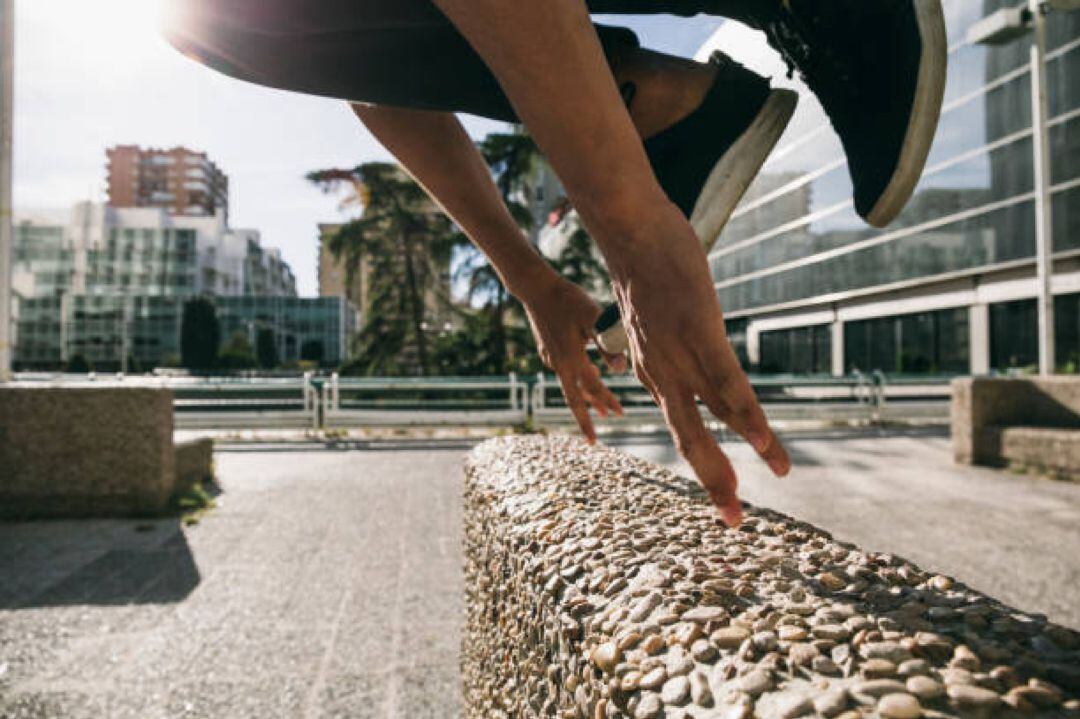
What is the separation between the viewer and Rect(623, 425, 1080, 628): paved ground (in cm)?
331

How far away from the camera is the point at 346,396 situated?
1645cm

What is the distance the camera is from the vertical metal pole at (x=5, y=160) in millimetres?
5281

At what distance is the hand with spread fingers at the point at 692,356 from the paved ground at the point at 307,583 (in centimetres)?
163

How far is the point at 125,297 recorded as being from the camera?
67.1 meters

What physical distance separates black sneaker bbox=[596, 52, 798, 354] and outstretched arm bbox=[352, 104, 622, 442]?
0.61 feet

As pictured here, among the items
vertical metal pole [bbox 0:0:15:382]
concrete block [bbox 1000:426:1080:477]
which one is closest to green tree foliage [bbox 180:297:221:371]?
vertical metal pole [bbox 0:0:15:382]

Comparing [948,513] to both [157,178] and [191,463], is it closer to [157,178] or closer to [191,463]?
[191,463]

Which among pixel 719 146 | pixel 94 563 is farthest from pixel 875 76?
pixel 94 563

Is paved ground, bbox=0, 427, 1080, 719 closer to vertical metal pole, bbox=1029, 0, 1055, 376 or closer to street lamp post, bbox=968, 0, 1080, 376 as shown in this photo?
vertical metal pole, bbox=1029, 0, 1055, 376

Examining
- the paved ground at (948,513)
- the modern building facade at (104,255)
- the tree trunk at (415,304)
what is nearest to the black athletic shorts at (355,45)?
the paved ground at (948,513)

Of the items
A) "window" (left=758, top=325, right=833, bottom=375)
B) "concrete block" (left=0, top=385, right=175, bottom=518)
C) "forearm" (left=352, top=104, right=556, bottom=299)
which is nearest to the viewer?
"forearm" (left=352, top=104, right=556, bottom=299)

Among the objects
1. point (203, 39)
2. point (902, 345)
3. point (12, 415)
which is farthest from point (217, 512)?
point (902, 345)

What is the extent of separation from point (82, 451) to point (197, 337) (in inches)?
1762

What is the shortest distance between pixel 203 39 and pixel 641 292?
782 mm
